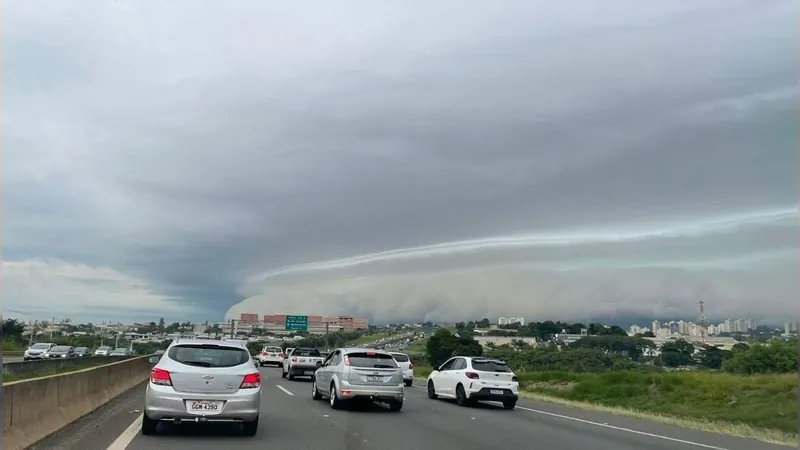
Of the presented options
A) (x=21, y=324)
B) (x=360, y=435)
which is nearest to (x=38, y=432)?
(x=360, y=435)

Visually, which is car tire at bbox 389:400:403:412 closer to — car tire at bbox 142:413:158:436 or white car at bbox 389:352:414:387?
car tire at bbox 142:413:158:436

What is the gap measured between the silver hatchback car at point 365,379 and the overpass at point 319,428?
43 centimetres

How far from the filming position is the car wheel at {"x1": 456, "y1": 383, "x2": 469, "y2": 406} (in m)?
22.1

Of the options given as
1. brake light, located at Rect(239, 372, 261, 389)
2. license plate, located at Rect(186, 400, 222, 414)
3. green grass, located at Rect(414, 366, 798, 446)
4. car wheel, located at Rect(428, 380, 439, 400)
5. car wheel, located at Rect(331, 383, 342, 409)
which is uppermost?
brake light, located at Rect(239, 372, 261, 389)

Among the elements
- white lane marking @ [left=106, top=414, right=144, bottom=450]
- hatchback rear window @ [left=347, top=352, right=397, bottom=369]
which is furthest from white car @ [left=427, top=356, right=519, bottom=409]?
white lane marking @ [left=106, top=414, right=144, bottom=450]

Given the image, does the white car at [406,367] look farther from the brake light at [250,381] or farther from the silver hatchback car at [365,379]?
the brake light at [250,381]

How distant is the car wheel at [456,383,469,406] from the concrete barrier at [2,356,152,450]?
10661mm

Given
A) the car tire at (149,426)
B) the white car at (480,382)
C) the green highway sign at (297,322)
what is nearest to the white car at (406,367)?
the white car at (480,382)

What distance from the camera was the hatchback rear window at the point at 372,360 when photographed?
60.6 feet

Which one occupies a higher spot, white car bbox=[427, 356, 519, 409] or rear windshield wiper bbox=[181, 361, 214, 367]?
rear windshield wiper bbox=[181, 361, 214, 367]

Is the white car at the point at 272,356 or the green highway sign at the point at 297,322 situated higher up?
the green highway sign at the point at 297,322

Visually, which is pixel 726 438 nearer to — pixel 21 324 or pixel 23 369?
pixel 23 369

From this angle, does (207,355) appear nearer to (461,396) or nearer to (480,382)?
(480,382)

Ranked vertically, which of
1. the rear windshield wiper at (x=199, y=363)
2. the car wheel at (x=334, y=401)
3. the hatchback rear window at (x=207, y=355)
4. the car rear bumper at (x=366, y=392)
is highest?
the hatchback rear window at (x=207, y=355)
